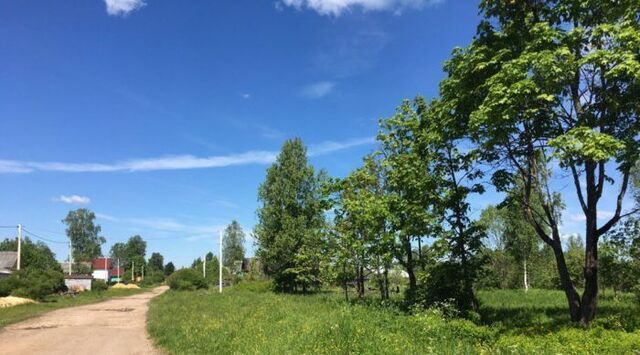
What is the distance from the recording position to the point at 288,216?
3825 cm

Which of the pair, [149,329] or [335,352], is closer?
[335,352]

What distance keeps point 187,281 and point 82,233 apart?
72.3 meters

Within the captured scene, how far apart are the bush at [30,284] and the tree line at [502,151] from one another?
84.1 feet

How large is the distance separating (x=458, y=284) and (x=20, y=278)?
3684 cm

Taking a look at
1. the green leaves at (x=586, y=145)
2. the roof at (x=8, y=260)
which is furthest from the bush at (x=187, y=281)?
the green leaves at (x=586, y=145)

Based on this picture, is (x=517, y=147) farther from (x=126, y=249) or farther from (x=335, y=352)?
(x=126, y=249)

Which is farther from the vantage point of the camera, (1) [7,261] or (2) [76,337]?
(1) [7,261]

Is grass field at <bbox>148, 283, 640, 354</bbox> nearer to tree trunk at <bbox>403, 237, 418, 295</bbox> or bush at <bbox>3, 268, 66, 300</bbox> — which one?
tree trunk at <bbox>403, 237, 418, 295</bbox>

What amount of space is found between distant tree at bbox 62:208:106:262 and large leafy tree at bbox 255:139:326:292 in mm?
93042

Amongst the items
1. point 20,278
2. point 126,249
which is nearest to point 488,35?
point 20,278

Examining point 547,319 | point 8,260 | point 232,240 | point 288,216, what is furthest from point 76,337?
point 232,240

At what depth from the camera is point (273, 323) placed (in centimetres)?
1520

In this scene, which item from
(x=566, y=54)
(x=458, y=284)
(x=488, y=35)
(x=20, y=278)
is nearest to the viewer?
(x=566, y=54)

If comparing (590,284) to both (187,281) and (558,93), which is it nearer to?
(558,93)
